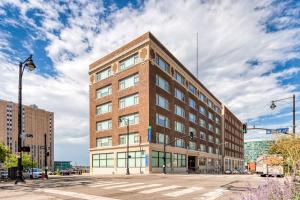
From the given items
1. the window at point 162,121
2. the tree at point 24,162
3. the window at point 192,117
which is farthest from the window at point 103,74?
the tree at point 24,162

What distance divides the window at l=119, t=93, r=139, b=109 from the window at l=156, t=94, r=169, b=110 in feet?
12.7

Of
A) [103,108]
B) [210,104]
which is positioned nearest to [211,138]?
[210,104]

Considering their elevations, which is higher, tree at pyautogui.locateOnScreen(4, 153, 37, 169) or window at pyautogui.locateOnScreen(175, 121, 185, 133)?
window at pyautogui.locateOnScreen(175, 121, 185, 133)

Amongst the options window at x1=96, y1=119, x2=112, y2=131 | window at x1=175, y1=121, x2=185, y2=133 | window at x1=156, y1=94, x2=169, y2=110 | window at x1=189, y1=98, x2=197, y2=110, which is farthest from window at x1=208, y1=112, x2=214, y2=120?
window at x1=96, y1=119, x2=112, y2=131

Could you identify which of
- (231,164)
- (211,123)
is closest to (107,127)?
(211,123)

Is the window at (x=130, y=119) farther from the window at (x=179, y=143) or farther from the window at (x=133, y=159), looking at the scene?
the window at (x=179, y=143)

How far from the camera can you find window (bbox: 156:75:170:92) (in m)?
60.4

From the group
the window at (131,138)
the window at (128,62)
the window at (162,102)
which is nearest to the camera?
the window at (131,138)

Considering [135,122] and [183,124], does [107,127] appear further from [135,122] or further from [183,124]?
[183,124]

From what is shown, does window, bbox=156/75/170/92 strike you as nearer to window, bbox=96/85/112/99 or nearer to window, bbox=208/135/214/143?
window, bbox=96/85/112/99

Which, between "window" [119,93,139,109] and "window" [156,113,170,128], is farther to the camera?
"window" [156,113,170,128]

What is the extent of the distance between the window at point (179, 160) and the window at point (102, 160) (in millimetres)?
12904

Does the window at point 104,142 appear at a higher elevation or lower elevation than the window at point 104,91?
lower

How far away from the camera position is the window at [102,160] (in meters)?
64.2
